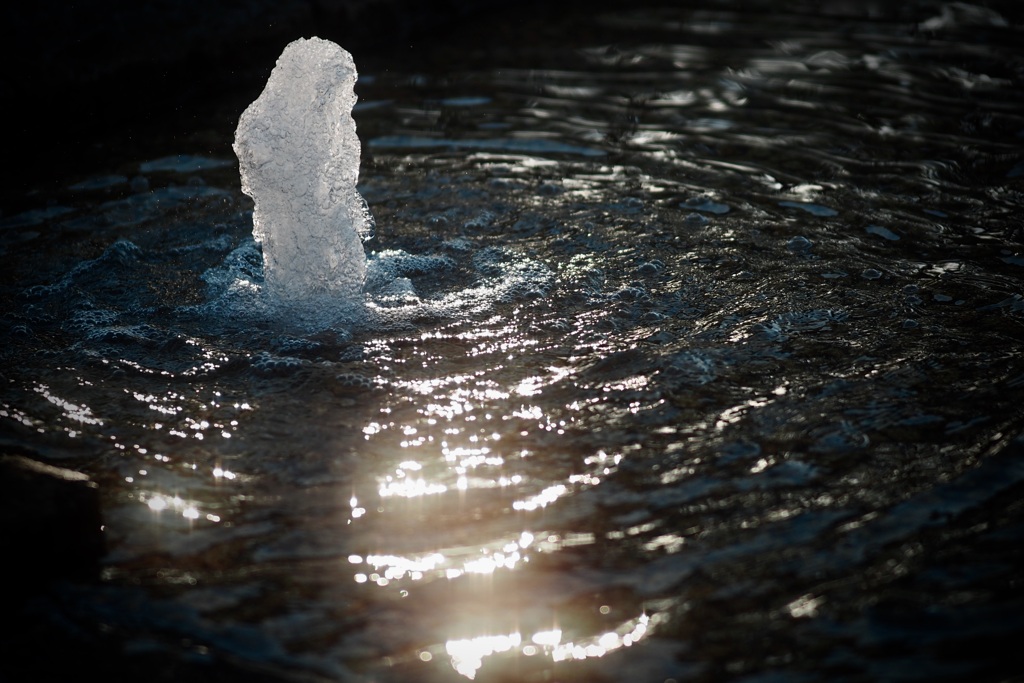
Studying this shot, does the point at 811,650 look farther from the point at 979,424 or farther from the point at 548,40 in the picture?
the point at 548,40

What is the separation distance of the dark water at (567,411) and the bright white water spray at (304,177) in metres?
0.26

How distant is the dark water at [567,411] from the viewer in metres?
2.40

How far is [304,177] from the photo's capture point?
4094 mm

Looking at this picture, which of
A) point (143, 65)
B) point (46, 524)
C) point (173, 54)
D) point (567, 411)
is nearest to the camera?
Answer: point (46, 524)

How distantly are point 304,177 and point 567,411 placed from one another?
1.58 metres

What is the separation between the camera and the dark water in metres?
2.40

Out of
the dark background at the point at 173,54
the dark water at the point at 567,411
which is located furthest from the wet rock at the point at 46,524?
the dark background at the point at 173,54

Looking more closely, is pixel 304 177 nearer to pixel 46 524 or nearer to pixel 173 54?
pixel 46 524

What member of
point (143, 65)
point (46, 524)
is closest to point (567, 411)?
point (46, 524)

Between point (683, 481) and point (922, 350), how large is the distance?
1181 mm

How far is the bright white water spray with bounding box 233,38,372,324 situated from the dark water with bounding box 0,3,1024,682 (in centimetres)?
26

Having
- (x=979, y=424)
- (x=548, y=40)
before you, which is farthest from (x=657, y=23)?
(x=979, y=424)

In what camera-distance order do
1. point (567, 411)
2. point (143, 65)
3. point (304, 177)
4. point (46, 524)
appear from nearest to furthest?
1. point (46, 524)
2. point (567, 411)
3. point (304, 177)
4. point (143, 65)

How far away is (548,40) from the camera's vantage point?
7676 millimetres
